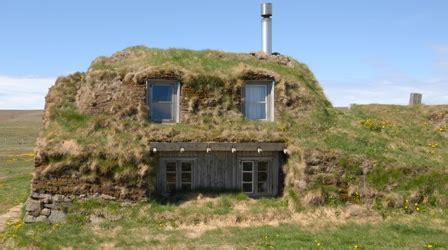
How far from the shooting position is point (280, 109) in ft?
70.5

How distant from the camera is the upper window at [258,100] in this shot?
21.7 m

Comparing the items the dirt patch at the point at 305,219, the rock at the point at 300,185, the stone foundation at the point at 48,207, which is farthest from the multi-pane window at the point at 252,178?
the stone foundation at the point at 48,207

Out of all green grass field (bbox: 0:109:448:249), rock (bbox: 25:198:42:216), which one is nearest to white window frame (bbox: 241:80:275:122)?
Result: green grass field (bbox: 0:109:448:249)

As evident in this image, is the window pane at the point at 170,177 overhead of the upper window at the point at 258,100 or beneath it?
beneath

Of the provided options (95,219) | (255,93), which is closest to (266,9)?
(255,93)

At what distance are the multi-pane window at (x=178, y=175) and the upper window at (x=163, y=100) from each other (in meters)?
1.87

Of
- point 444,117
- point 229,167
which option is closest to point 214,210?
point 229,167

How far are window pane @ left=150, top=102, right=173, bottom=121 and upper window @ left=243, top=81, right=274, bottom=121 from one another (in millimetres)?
3212

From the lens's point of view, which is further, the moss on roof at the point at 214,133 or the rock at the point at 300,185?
the rock at the point at 300,185

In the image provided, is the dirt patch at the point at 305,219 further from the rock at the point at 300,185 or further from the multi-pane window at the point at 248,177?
the multi-pane window at the point at 248,177

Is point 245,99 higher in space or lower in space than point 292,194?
higher

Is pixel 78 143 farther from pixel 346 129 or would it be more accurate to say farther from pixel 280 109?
pixel 346 129

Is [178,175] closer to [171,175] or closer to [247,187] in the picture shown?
[171,175]

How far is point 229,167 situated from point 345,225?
219 inches
